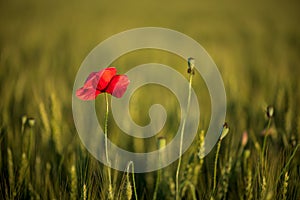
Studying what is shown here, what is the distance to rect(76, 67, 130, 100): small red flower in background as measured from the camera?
708 millimetres

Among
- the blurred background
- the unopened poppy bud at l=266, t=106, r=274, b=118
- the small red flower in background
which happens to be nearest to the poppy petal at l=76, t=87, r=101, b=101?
the small red flower in background

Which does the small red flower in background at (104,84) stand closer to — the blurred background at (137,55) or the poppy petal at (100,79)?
the poppy petal at (100,79)

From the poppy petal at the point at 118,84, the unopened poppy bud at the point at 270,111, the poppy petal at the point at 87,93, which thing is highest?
the poppy petal at the point at 118,84

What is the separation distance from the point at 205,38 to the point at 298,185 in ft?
7.22

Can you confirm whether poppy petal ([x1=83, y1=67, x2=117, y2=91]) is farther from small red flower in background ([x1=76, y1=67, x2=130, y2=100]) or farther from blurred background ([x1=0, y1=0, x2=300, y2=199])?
blurred background ([x1=0, y1=0, x2=300, y2=199])

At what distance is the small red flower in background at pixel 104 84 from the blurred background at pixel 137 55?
6.5 inches

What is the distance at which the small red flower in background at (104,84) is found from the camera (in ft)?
2.32

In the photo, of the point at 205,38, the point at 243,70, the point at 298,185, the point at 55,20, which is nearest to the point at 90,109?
the point at 298,185

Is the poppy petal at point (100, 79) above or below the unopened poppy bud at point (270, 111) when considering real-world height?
above

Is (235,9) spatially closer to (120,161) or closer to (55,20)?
(55,20)

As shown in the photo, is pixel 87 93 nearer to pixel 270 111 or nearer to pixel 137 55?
pixel 270 111

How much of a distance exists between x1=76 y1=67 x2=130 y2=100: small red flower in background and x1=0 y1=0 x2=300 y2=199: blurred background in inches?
6.5

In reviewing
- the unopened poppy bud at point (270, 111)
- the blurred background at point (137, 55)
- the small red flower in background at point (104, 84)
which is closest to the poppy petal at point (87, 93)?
the small red flower in background at point (104, 84)

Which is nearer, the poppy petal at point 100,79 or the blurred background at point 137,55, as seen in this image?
the poppy petal at point 100,79
